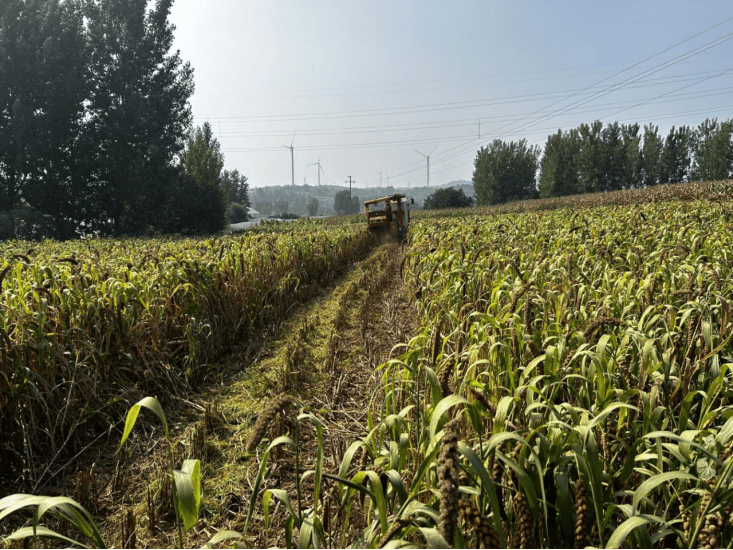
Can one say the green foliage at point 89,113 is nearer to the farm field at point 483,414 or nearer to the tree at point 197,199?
the tree at point 197,199

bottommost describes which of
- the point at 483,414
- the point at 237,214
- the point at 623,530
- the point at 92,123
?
the point at 483,414

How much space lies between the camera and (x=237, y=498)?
270 centimetres

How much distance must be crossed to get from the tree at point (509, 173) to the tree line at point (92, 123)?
47893 mm

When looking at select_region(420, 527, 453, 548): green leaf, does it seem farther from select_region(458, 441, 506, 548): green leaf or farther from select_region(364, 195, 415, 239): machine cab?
select_region(364, 195, 415, 239): machine cab

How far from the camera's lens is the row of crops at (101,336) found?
3.07m

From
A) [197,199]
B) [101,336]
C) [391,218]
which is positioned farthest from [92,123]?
[101,336]

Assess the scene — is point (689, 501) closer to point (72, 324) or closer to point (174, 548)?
point (174, 548)

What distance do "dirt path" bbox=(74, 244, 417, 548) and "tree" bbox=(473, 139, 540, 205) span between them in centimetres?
6484

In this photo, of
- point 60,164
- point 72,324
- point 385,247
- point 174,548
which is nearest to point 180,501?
point 174,548

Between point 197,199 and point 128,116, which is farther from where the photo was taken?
point 197,199

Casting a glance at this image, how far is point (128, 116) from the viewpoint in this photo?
2839cm

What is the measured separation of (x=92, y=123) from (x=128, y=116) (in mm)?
2353

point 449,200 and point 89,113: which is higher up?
point 89,113

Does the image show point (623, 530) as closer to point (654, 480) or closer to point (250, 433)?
point (654, 480)
